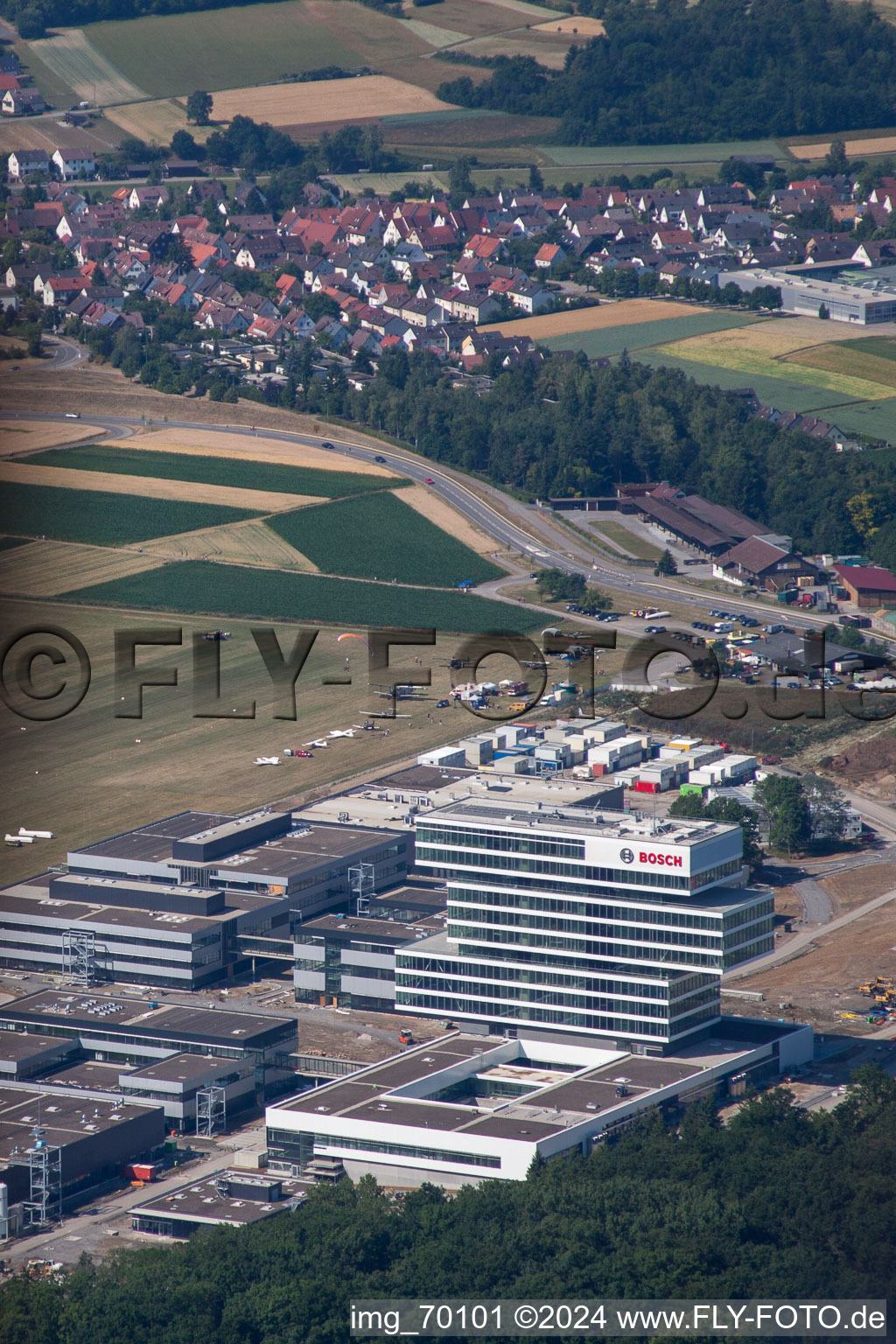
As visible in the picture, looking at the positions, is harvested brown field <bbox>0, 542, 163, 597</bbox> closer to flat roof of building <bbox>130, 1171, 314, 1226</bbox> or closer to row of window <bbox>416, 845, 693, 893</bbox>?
row of window <bbox>416, 845, 693, 893</bbox>

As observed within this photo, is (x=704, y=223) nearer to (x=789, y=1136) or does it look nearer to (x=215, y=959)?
(x=215, y=959)

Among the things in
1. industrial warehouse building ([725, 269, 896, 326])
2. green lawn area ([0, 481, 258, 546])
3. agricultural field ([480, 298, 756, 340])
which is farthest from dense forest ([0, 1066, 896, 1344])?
industrial warehouse building ([725, 269, 896, 326])

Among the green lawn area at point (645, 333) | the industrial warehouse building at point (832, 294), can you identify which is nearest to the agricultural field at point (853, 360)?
the industrial warehouse building at point (832, 294)

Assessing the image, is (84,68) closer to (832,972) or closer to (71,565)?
(71,565)

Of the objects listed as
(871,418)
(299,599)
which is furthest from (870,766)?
(871,418)

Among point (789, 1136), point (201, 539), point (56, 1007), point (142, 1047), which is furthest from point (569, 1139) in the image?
point (201, 539)

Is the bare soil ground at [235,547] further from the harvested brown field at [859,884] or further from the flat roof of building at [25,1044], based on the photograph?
the flat roof of building at [25,1044]
